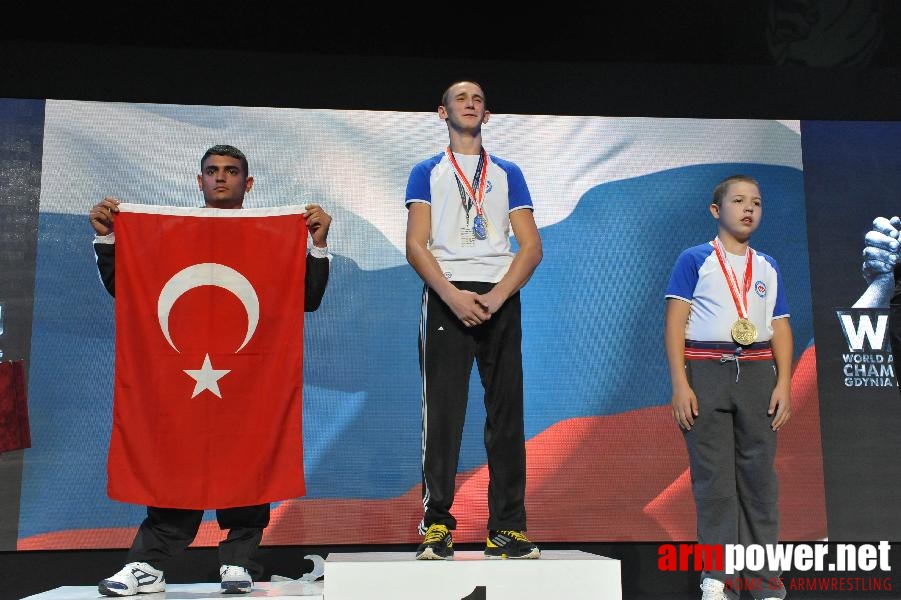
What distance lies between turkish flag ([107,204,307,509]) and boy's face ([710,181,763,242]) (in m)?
1.62

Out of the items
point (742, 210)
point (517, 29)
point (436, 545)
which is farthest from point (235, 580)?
point (517, 29)

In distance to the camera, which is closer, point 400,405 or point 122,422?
point 122,422

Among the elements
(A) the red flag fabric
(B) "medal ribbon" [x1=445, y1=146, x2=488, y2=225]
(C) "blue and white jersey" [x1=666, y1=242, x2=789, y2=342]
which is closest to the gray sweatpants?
(C) "blue and white jersey" [x1=666, y1=242, x2=789, y2=342]

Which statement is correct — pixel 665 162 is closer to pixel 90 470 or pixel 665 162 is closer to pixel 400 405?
pixel 400 405

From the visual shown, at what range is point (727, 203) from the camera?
3381 millimetres

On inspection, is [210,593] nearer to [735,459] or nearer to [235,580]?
[235,580]

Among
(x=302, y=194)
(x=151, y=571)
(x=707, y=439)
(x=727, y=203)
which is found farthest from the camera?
(x=302, y=194)

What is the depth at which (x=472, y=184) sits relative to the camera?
9.86 feet

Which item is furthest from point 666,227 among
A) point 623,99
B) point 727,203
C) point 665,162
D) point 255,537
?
point 255,537

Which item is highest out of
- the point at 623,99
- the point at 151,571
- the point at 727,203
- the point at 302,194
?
the point at 623,99

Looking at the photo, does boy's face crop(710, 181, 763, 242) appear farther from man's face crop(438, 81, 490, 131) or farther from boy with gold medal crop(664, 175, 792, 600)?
man's face crop(438, 81, 490, 131)

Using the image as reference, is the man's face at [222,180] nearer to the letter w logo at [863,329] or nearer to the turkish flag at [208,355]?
the turkish flag at [208,355]

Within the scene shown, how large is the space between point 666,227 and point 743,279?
1294 mm

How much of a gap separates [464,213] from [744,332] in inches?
44.7
